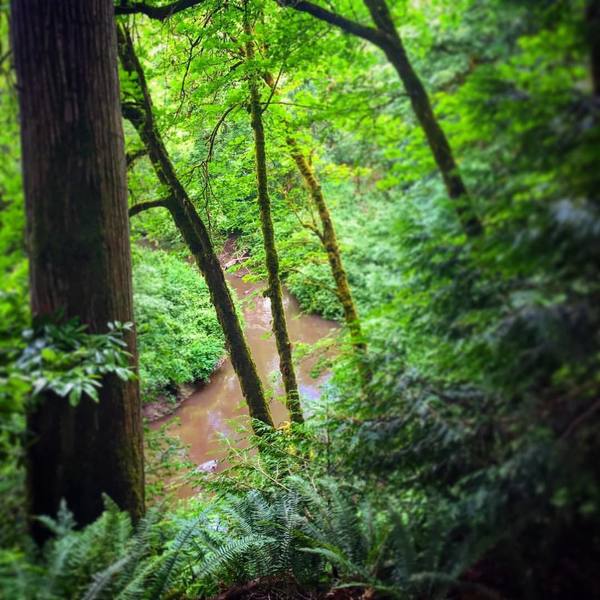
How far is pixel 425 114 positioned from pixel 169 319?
3693mm

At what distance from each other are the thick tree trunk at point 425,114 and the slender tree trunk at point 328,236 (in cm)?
244

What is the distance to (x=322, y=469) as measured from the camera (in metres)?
3.18

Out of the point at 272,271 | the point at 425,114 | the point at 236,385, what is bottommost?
the point at 236,385

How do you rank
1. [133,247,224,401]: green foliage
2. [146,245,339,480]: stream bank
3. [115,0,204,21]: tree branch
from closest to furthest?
[115,0,204,21]: tree branch, [133,247,224,401]: green foliage, [146,245,339,480]: stream bank

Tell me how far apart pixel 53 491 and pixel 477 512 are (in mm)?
1998

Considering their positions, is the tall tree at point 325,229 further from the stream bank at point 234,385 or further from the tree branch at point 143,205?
the stream bank at point 234,385

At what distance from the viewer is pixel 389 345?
2479mm

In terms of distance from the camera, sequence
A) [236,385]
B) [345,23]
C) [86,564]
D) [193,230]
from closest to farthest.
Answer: [86,564] → [345,23] → [193,230] → [236,385]

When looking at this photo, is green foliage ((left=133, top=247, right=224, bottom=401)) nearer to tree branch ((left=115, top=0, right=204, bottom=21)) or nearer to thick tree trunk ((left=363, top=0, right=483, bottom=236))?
tree branch ((left=115, top=0, right=204, bottom=21))

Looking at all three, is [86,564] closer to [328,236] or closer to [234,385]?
[328,236]

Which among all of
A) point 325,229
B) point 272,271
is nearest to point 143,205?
point 272,271

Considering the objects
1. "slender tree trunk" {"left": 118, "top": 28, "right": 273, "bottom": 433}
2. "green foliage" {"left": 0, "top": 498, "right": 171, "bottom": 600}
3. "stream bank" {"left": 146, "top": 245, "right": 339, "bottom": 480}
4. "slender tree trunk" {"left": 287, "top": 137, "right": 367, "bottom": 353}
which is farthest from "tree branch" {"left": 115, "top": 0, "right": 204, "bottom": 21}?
"green foliage" {"left": 0, "top": 498, "right": 171, "bottom": 600}

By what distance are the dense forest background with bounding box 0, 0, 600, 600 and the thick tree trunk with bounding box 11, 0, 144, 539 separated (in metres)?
0.01

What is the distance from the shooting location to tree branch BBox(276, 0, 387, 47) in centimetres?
248
